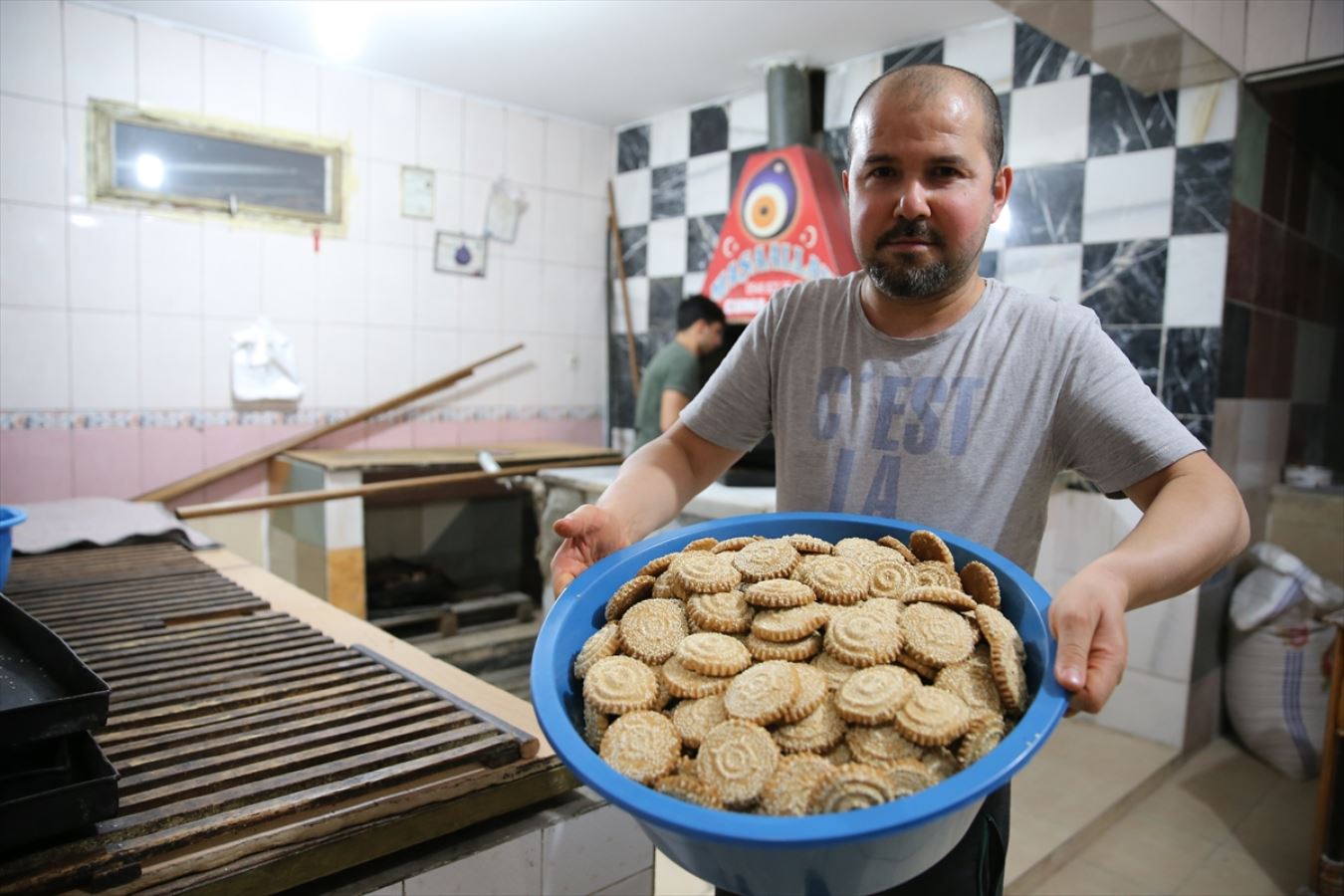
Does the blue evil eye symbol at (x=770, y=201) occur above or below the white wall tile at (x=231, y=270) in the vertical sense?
above

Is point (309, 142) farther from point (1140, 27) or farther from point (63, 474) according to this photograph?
point (1140, 27)

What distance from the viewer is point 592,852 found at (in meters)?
1.26

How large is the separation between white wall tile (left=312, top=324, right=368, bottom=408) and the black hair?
1.55 m

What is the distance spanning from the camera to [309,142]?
382 centimetres

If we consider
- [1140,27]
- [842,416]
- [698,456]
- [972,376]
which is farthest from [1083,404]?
[1140,27]

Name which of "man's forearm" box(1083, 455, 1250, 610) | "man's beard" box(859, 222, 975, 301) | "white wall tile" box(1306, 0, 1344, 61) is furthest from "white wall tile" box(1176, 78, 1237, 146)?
"man's forearm" box(1083, 455, 1250, 610)

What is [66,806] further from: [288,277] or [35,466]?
[288,277]

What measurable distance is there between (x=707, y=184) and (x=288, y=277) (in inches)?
81.7

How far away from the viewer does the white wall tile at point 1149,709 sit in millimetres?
2959

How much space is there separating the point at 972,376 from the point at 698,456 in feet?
1.48

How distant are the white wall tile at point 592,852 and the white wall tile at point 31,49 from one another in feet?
11.3

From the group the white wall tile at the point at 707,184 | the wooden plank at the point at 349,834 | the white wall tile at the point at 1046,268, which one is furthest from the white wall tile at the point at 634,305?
the wooden plank at the point at 349,834

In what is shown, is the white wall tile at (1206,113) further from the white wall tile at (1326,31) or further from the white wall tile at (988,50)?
the white wall tile at (988,50)

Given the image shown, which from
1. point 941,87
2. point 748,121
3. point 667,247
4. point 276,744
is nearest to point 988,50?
point 748,121
